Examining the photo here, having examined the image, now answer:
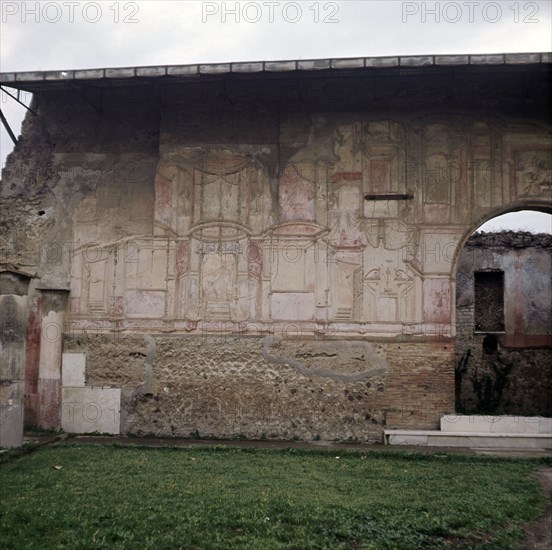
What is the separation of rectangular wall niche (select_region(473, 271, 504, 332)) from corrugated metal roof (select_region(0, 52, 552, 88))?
6277mm

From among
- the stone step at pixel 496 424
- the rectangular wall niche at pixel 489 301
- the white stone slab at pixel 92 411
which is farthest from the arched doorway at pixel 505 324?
the white stone slab at pixel 92 411

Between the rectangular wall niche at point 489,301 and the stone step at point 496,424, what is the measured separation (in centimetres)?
502

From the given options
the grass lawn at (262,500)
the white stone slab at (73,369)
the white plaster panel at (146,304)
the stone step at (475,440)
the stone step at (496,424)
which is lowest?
the grass lawn at (262,500)

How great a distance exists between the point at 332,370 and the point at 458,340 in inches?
213

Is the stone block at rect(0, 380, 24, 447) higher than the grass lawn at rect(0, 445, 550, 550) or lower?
higher

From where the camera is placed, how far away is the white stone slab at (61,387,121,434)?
981 cm

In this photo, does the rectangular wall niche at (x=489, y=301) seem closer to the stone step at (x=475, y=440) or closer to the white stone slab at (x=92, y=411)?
the stone step at (x=475, y=440)

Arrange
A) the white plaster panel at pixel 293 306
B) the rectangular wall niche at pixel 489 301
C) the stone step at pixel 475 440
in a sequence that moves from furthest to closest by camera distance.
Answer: the rectangular wall niche at pixel 489 301 → the white plaster panel at pixel 293 306 → the stone step at pixel 475 440

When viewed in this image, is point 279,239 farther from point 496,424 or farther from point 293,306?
point 496,424

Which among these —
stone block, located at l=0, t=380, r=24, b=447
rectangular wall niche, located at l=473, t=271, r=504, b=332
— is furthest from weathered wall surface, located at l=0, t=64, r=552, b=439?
rectangular wall niche, located at l=473, t=271, r=504, b=332

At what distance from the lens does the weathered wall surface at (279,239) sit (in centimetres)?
963

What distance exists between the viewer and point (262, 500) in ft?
19.3

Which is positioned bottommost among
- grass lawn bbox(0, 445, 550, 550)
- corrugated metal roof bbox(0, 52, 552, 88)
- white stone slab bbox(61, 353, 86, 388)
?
grass lawn bbox(0, 445, 550, 550)

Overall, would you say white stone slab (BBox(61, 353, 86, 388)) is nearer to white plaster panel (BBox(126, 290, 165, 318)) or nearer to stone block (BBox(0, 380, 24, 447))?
white plaster panel (BBox(126, 290, 165, 318))
